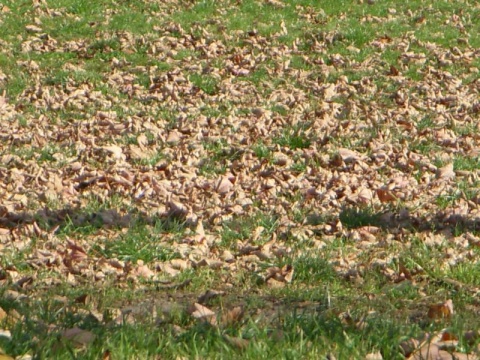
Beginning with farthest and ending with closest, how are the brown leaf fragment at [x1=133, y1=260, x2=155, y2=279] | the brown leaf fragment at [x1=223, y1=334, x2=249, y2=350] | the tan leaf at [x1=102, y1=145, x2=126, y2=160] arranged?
the tan leaf at [x1=102, y1=145, x2=126, y2=160]
the brown leaf fragment at [x1=133, y1=260, x2=155, y2=279]
the brown leaf fragment at [x1=223, y1=334, x2=249, y2=350]

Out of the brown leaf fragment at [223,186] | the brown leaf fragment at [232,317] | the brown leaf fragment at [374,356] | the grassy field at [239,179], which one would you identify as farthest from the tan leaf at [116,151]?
the brown leaf fragment at [374,356]

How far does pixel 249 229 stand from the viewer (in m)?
6.75

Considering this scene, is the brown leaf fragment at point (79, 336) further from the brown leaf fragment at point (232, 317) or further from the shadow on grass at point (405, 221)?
the shadow on grass at point (405, 221)

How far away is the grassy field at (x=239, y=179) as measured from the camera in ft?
14.0

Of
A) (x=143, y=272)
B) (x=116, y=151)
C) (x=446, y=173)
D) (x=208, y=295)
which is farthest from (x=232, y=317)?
(x=116, y=151)

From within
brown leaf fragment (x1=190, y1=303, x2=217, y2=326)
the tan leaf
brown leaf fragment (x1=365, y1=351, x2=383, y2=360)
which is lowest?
the tan leaf

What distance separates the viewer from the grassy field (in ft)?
14.0

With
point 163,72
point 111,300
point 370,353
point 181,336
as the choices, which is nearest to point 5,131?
point 163,72

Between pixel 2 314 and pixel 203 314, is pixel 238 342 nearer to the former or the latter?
pixel 203 314

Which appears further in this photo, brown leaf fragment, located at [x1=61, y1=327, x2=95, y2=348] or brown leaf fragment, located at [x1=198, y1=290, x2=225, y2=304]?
brown leaf fragment, located at [x1=198, y1=290, x2=225, y2=304]

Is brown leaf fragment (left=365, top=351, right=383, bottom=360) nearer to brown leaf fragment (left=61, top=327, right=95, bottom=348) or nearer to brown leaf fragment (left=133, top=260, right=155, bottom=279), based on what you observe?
brown leaf fragment (left=61, top=327, right=95, bottom=348)

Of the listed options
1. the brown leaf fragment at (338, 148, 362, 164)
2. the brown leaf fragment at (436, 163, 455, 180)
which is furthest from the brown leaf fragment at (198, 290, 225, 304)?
the brown leaf fragment at (338, 148, 362, 164)

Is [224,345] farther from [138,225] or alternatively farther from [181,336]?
[138,225]

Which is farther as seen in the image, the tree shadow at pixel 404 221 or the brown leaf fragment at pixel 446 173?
the brown leaf fragment at pixel 446 173
